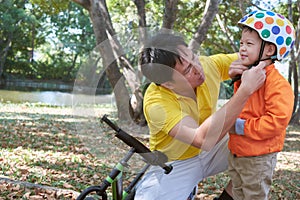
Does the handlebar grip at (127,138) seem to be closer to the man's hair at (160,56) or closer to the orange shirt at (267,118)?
the man's hair at (160,56)

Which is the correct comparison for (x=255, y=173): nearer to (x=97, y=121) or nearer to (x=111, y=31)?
(x=97, y=121)

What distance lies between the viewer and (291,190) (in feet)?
16.5

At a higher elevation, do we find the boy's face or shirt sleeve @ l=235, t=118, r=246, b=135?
the boy's face

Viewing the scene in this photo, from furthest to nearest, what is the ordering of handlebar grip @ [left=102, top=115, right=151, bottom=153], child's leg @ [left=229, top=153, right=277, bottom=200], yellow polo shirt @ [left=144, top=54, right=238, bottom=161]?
child's leg @ [left=229, top=153, right=277, bottom=200] → yellow polo shirt @ [left=144, top=54, right=238, bottom=161] → handlebar grip @ [left=102, top=115, right=151, bottom=153]

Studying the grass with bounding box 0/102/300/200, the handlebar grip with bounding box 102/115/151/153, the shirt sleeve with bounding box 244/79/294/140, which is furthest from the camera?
the shirt sleeve with bounding box 244/79/294/140

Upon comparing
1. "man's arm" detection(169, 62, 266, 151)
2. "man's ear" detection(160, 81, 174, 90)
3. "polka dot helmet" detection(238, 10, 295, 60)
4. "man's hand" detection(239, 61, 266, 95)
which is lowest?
"man's arm" detection(169, 62, 266, 151)

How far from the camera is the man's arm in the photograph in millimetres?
1845

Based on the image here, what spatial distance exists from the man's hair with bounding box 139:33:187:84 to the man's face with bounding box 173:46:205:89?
0.08ft

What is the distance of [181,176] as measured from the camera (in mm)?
2229

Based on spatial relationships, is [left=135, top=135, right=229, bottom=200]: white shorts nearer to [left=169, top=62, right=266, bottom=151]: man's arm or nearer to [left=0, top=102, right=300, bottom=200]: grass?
[left=0, top=102, right=300, bottom=200]: grass

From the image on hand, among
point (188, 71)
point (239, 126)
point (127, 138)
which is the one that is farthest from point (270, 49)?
point (127, 138)

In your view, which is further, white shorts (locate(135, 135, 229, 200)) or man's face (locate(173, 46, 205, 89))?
white shorts (locate(135, 135, 229, 200))

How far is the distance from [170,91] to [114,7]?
55.3ft

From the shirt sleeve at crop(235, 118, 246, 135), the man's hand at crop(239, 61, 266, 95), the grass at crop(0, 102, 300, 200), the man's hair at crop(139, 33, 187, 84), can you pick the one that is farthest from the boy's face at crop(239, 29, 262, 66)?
the grass at crop(0, 102, 300, 200)
